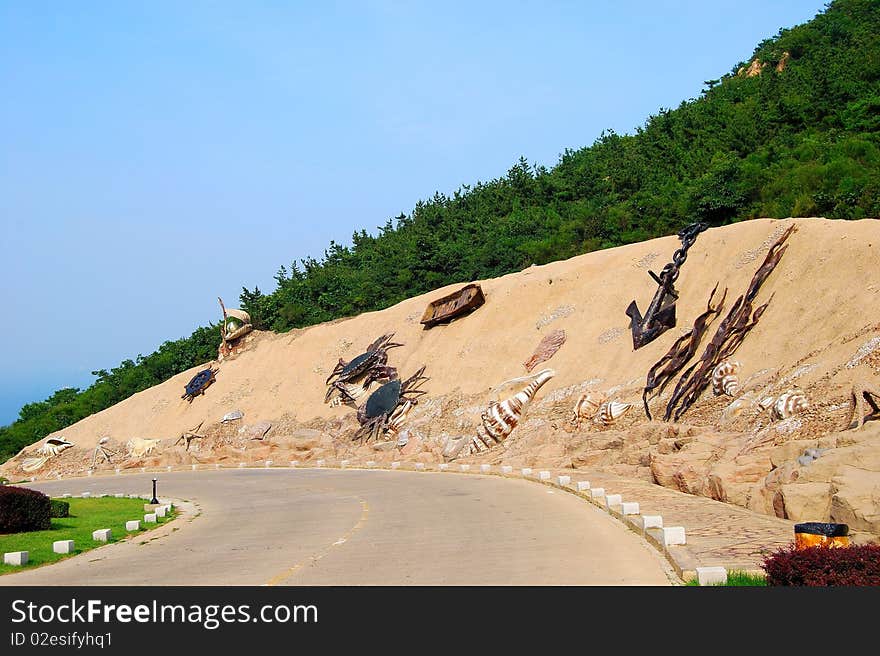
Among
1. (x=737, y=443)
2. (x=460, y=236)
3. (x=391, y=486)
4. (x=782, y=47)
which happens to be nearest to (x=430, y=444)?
(x=391, y=486)

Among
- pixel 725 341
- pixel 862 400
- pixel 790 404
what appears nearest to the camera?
pixel 862 400

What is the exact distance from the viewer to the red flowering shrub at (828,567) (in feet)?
26.2

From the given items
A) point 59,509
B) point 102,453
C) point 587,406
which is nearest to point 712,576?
point 59,509

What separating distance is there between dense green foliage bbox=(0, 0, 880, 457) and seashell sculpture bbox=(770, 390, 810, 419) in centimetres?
2050

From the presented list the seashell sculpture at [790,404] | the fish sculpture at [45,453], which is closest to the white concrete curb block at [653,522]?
the seashell sculpture at [790,404]

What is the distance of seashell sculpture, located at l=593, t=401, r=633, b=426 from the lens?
97.8ft

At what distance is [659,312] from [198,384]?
1222 inches

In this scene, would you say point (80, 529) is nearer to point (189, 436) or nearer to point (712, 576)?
point (712, 576)

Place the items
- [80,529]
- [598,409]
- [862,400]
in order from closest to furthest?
[862,400] → [80,529] → [598,409]

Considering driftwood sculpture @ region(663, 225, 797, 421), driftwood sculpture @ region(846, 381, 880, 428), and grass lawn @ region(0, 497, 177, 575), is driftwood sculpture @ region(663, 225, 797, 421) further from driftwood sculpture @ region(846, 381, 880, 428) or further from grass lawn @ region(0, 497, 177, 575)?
grass lawn @ region(0, 497, 177, 575)

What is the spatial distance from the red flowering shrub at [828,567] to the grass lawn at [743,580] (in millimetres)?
820

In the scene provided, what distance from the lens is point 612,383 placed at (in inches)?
1282
